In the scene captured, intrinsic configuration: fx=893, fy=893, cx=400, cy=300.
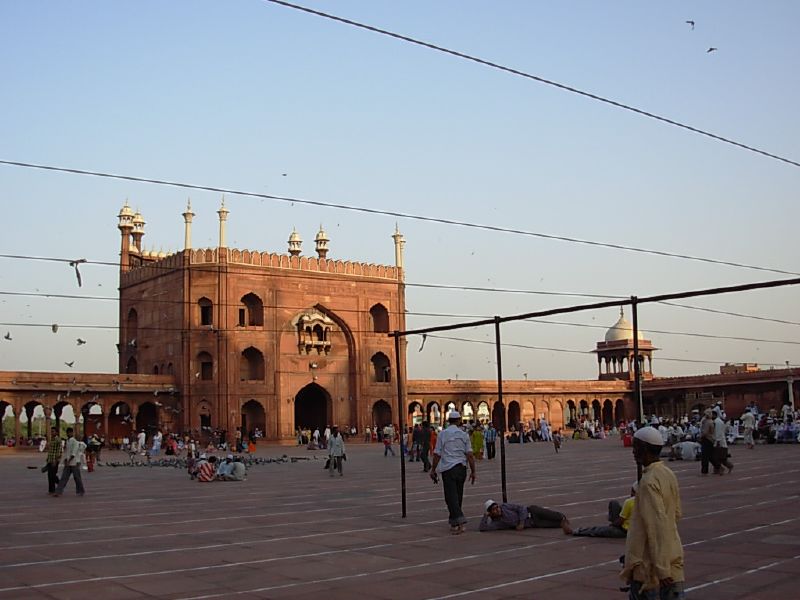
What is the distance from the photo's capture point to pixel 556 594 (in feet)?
19.8

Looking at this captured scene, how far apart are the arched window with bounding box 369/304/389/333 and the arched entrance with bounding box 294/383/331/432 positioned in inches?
173

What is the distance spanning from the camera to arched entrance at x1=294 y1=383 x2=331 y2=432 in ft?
146

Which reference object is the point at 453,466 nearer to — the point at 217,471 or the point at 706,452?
the point at 706,452

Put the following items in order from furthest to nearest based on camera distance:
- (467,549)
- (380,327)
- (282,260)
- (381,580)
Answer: (380,327)
(282,260)
(467,549)
(381,580)

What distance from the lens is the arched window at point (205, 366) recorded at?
39031 mm

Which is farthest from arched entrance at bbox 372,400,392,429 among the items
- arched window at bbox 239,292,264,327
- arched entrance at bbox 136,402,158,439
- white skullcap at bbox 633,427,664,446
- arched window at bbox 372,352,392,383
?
white skullcap at bbox 633,427,664,446

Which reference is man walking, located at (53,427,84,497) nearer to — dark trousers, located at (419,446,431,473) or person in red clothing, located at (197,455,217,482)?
person in red clothing, located at (197,455,217,482)

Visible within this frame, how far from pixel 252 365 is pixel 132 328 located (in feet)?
23.7

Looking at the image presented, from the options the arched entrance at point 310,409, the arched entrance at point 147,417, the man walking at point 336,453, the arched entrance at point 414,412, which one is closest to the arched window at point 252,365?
the arched entrance at point 310,409

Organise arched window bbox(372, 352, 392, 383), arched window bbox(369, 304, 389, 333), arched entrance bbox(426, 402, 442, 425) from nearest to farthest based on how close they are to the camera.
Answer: arched window bbox(369, 304, 389, 333), arched window bbox(372, 352, 392, 383), arched entrance bbox(426, 402, 442, 425)

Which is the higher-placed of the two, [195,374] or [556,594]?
[195,374]

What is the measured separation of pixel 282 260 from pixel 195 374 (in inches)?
268

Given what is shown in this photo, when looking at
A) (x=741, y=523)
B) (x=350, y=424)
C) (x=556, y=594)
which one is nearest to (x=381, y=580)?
(x=556, y=594)

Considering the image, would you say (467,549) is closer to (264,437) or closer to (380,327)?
(264,437)
